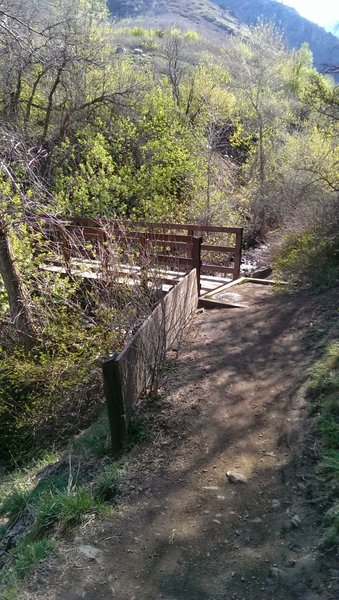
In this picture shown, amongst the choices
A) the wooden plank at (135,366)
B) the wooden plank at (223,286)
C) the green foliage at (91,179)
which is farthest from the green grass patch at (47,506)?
the green foliage at (91,179)

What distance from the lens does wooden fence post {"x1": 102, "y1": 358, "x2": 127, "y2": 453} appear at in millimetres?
4781

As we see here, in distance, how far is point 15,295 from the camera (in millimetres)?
8773

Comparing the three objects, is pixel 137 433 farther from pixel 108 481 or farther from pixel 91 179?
pixel 91 179

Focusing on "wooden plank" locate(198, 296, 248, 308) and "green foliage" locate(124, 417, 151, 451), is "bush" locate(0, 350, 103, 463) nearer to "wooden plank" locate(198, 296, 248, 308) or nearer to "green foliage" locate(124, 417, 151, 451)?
"green foliage" locate(124, 417, 151, 451)

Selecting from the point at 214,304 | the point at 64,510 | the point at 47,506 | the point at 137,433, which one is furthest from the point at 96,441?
the point at 214,304

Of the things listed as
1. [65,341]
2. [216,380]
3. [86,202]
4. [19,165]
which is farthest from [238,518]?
[86,202]

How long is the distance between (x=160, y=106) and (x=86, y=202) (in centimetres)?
717

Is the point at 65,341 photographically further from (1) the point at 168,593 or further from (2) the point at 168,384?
(1) the point at 168,593

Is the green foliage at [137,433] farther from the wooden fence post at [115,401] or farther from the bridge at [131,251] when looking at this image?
A: the bridge at [131,251]

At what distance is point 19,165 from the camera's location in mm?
7836

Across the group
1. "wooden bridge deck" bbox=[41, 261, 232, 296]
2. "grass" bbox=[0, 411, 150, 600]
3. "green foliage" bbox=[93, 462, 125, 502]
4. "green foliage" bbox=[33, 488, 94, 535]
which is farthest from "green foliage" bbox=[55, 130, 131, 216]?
"green foliage" bbox=[33, 488, 94, 535]

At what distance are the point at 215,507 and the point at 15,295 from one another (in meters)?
6.09

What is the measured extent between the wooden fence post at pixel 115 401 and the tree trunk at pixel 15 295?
411cm

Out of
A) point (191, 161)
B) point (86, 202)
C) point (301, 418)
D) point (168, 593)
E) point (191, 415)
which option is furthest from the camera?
point (191, 161)
